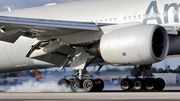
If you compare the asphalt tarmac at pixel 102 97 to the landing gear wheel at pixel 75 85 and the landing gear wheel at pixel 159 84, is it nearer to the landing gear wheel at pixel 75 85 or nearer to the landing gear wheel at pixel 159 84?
the landing gear wheel at pixel 75 85

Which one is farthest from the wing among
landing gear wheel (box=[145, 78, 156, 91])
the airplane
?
landing gear wheel (box=[145, 78, 156, 91])

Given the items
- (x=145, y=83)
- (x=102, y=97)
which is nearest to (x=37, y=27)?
(x=102, y=97)

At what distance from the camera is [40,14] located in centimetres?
1316

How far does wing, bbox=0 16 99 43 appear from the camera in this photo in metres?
9.05

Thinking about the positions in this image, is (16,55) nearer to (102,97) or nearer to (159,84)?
(159,84)

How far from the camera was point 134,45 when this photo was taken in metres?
8.46

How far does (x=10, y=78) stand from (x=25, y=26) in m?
10.2

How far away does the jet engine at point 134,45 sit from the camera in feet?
27.6

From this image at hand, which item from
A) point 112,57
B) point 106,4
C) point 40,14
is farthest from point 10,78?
point 112,57

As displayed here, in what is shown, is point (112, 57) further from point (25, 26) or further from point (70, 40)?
point (25, 26)

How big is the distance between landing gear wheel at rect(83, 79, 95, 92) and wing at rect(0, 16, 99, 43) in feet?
6.39

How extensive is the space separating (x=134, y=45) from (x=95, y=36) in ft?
6.54

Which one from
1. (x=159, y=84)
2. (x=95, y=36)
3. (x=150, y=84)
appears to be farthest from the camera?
(x=159, y=84)

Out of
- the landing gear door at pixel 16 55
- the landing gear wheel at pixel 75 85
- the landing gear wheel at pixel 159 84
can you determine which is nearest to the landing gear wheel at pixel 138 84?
the landing gear wheel at pixel 159 84
